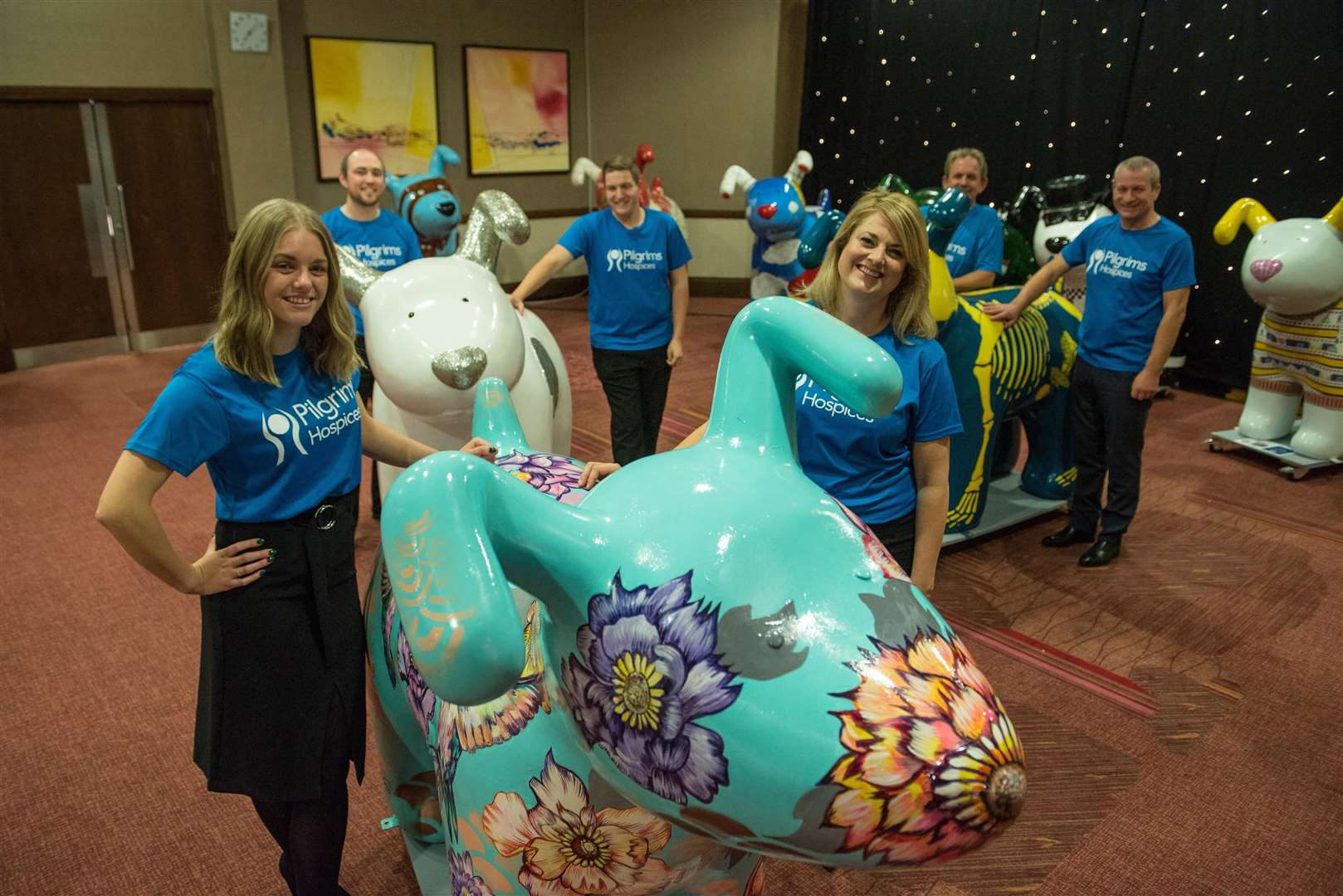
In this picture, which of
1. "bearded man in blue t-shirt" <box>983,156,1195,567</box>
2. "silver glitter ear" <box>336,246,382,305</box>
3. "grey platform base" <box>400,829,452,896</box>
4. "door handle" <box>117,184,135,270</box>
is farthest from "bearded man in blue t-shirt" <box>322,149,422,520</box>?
"door handle" <box>117,184,135,270</box>

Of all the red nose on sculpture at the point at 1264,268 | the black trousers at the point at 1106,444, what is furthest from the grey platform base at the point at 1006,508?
the red nose on sculpture at the point at 1264,268

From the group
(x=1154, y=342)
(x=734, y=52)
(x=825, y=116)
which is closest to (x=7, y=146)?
(x=734, y=52)

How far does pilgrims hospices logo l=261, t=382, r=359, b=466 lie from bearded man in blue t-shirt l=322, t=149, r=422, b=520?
6.82ft

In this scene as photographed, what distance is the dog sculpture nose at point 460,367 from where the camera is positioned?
223 centimetres

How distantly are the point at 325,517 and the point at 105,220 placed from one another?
260 inches

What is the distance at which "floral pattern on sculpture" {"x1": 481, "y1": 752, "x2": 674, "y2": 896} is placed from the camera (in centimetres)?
112

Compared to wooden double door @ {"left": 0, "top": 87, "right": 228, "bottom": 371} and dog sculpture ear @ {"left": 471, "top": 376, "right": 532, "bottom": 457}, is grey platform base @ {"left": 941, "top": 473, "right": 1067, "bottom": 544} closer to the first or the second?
dog sculpture ear @ {"left": 471, "top": 376, "right": 532, "bottom": 457}

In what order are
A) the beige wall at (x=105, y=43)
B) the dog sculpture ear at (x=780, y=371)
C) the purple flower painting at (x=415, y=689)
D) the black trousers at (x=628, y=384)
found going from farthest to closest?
the beige wall at (x=105, y=43)
the black trousers at (x=628, y=384)
the purple flower painting at (x=415, y=689)
the dog sculpture ear at (x=780, y=371)

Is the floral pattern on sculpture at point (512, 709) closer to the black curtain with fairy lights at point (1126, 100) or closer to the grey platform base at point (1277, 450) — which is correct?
the grey platform base at point (1277, 450)

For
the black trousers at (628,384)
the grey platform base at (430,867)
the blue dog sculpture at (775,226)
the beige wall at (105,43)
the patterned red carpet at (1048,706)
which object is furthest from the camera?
the beige wall at (105,43)

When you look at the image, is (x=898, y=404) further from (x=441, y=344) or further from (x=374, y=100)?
(x=374, y=100)

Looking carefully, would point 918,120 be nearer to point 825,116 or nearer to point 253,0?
point 825,116

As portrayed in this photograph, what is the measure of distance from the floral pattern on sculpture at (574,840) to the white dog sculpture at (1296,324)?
4.12 m

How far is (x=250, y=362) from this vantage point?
147cm
